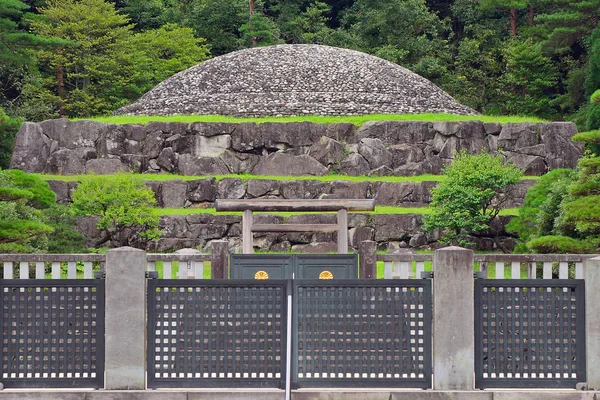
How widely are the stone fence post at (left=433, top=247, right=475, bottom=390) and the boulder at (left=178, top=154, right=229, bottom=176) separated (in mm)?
18207

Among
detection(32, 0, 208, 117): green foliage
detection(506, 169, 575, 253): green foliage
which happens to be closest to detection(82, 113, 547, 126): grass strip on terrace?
detection(506, 169, 575, 253): green foliage

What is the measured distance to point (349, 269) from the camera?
13852mm

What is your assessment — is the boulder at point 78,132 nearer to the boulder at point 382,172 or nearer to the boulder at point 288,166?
the boulder at point 288,166

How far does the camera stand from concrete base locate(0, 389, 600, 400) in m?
8.90

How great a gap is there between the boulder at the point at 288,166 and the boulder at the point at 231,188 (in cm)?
211

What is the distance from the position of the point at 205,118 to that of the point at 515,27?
1580cm

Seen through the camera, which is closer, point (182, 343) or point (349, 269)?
point (182, 343)

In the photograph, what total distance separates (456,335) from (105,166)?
1914cm

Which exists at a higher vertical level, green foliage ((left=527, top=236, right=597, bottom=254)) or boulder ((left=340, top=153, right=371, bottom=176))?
boulder ((left=340, top=153, right=371, bottom=176))

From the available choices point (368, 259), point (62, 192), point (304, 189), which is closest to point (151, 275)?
point (368, 259)

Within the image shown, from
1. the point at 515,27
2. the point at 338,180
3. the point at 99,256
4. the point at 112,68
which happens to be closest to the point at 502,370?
Result: the point at 99,256

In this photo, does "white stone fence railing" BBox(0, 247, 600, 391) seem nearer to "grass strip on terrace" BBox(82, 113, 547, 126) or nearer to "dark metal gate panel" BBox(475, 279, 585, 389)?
"dark metal gate panel" BBox(475, 279, 585, 389)

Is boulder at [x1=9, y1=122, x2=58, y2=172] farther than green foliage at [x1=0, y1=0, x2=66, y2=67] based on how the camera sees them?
Yes

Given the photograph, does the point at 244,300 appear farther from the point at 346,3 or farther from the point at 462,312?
the point at 346,3
